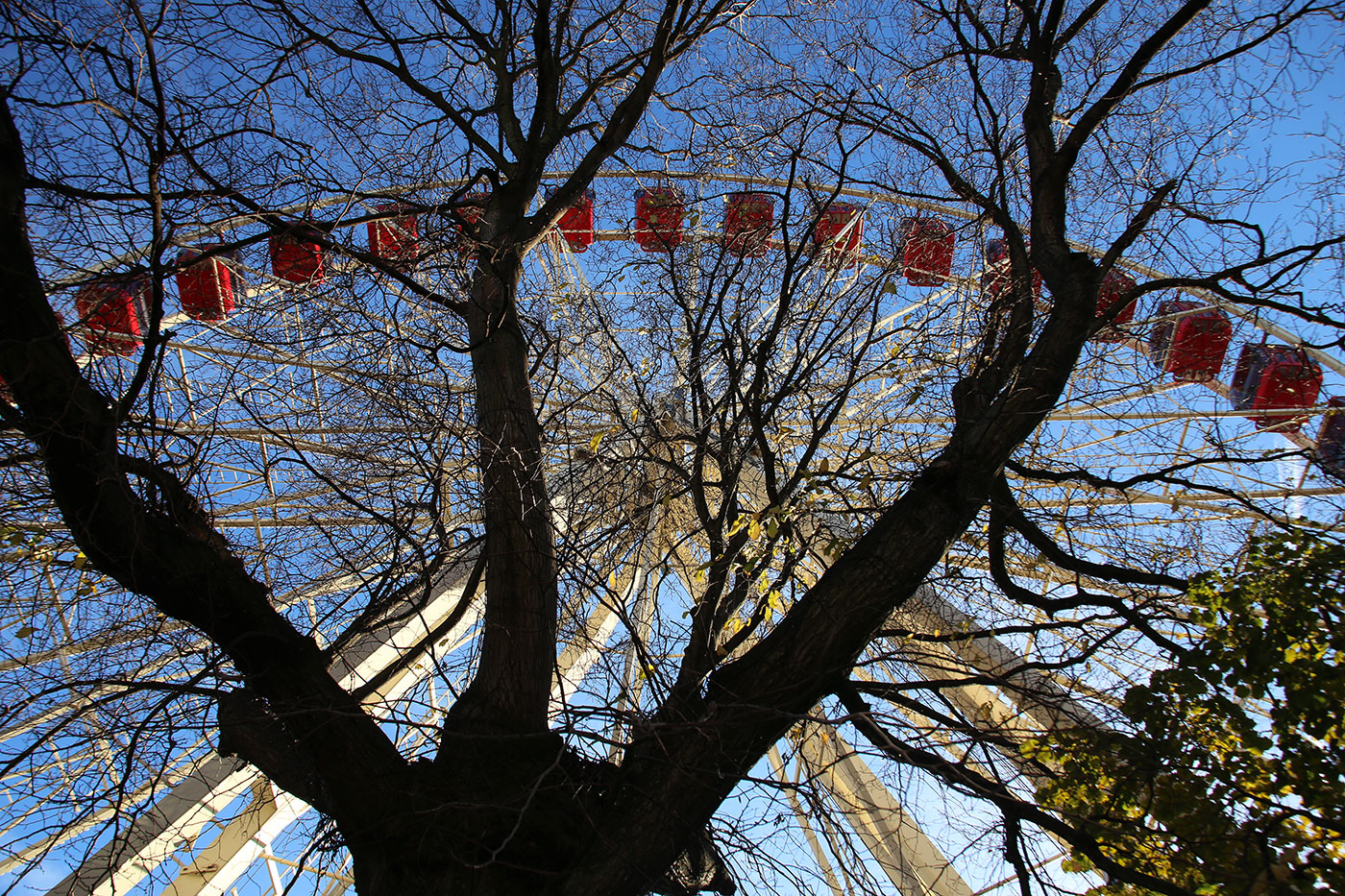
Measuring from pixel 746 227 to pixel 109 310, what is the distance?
11.2 feet

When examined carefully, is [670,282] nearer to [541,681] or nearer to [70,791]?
[541,681]

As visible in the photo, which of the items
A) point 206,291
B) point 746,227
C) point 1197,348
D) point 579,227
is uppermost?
point 1197,348

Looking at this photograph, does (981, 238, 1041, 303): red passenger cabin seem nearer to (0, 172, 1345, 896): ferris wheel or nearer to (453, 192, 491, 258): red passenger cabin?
(0, 172, 1345, 896): ferris wheel

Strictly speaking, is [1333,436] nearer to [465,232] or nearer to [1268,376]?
[1268,376]

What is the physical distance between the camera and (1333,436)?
325 inches

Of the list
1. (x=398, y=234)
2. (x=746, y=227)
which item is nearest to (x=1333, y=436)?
(x=746, y=227)

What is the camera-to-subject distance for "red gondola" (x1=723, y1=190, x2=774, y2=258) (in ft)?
16.7

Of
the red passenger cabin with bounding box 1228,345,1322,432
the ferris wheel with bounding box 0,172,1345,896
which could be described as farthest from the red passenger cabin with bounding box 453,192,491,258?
the red passenger cabin with bounding box 1228,345,1322,432

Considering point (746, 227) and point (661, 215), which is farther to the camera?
point (661, 215)

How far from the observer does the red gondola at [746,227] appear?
16.7 ft

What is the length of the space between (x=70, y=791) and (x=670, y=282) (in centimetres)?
394

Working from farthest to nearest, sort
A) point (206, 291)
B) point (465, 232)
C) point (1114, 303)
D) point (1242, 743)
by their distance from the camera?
point (206, 291), point (465, 232), point (1114, 303), point (1242, 743)

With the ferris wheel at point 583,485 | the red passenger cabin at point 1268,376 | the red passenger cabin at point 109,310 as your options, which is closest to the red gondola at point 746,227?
the ferris wheel at point 583,485

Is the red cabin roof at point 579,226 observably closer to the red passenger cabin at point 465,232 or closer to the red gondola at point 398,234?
the red passenger cabin at point 465,232
